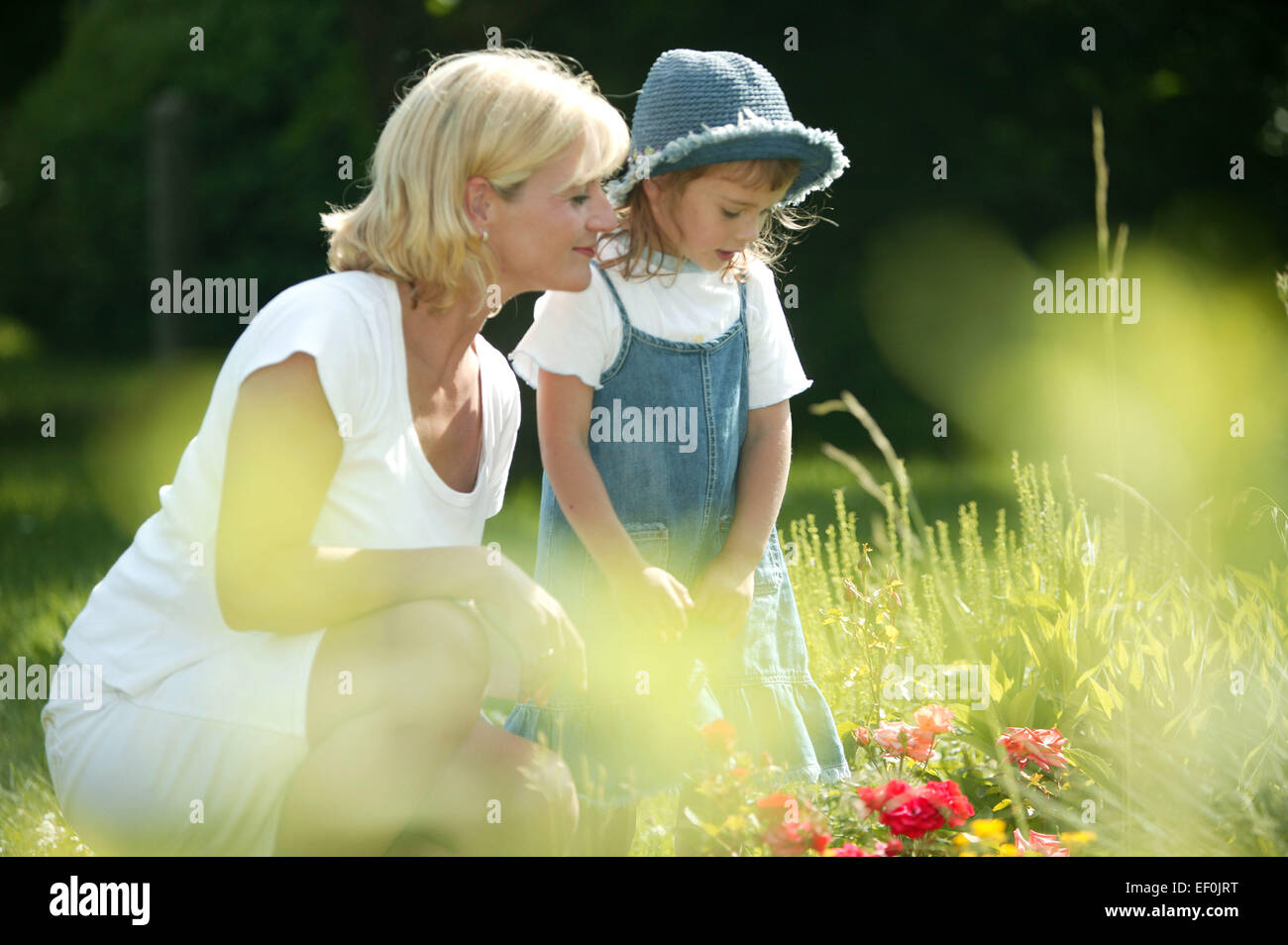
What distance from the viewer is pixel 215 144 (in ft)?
59.1

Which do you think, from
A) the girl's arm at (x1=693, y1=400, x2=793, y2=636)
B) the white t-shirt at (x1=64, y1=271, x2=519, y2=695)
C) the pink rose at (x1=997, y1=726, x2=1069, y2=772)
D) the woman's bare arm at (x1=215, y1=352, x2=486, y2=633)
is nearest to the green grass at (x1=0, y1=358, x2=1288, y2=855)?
the pink rose at (x1=997, y1=726, x2=1069, y2=772)

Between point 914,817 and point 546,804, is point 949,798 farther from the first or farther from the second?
point 546,804

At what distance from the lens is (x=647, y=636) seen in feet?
9.59

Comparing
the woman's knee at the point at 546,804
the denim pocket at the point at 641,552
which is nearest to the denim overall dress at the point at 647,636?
the denim pocket at the point at 641,552

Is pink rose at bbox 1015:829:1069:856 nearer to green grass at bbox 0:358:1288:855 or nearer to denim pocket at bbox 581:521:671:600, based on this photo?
green grass at bbox 0:358:1288:855

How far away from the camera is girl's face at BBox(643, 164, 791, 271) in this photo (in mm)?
2963

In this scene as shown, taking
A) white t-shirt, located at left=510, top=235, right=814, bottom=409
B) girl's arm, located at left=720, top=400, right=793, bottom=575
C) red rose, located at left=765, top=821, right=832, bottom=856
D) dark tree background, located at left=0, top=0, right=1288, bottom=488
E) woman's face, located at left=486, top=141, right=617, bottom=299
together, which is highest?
dark tree background, located at left=0, top=0, right=1288, bottom=488

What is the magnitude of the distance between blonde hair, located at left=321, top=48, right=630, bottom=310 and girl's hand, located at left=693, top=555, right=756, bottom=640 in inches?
31.1

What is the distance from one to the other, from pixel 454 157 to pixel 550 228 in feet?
0.78

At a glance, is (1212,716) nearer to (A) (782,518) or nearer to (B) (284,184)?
(A) (782,518)

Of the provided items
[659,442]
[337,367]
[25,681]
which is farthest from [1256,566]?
[25,681]

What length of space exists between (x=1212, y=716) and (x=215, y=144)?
56.3 ft

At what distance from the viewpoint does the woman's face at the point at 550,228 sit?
2.71m
